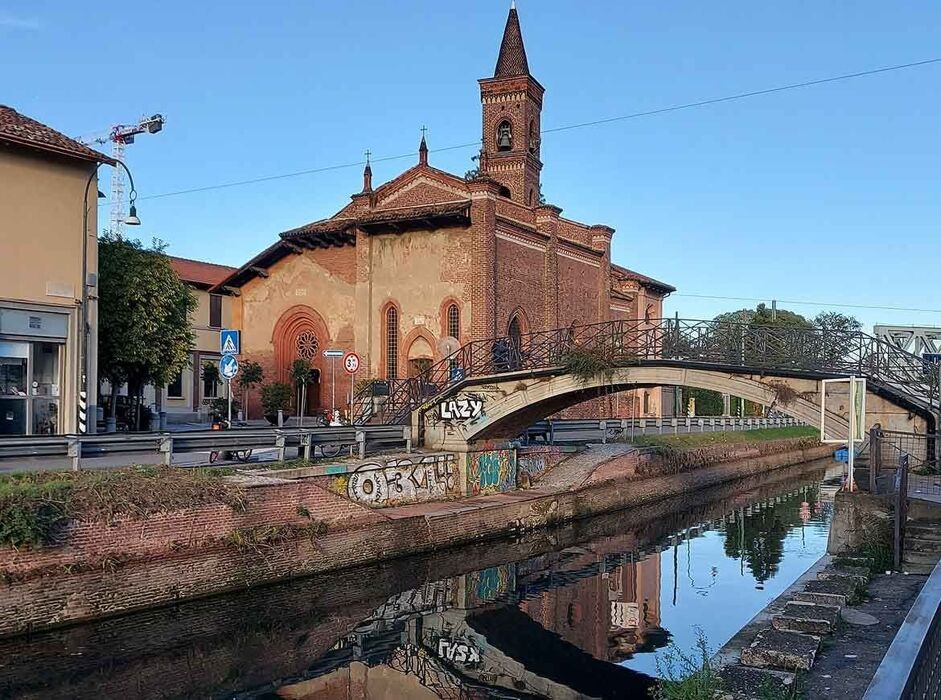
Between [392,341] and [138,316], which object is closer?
[138,316]

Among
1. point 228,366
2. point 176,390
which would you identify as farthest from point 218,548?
point 176,390

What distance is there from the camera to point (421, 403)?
24047 mm

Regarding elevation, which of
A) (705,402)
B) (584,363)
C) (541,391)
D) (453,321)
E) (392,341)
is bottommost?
(705,402)

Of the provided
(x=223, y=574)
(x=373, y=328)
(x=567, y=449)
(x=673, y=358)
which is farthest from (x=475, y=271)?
(x=223, y=574)

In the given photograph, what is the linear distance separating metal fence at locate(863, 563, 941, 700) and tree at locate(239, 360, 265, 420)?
112 feet

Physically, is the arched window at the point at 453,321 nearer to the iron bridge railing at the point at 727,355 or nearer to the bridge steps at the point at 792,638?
the iron bridge railing at the point at 727,355

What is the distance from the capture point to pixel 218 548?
50.9 feet

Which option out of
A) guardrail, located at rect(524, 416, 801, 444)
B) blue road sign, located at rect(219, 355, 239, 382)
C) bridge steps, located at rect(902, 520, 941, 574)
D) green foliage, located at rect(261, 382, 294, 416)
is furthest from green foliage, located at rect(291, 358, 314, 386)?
bridge steps, located at rect(902, 520, 941, 574)

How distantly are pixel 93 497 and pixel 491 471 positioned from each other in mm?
12539

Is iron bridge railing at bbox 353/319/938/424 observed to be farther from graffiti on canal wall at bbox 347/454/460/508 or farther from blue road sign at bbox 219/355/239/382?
blue road sign at bbox 219/355/239/382

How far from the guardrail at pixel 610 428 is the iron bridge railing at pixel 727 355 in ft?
18.3

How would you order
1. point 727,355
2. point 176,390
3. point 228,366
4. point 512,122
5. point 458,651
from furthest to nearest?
point 176,390 → point 512,122 → point 727,355 → point 228,366 → point 458,651

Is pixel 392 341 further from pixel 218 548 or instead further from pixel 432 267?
pixel 218 548

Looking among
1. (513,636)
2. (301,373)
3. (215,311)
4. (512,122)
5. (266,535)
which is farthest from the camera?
(215,311)
